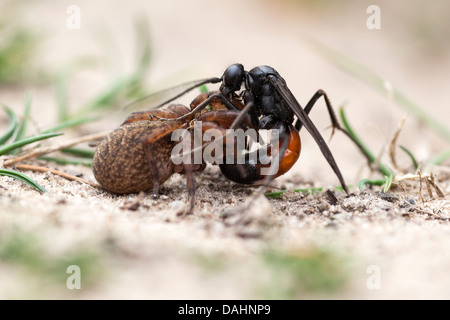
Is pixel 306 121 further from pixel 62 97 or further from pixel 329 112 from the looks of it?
pixel 62 97

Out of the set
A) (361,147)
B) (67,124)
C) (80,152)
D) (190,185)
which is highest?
(67,124)

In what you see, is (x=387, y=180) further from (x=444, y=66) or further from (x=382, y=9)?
(x=382, y=9)

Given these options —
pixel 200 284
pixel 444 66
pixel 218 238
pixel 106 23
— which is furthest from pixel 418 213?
pixel 106 23

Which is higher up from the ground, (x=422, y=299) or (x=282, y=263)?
(x=282, y=263)

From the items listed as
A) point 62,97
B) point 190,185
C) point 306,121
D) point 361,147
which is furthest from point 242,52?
point 190,185

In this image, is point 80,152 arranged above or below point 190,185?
above

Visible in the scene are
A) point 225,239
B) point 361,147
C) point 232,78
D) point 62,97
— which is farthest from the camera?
point 62,97

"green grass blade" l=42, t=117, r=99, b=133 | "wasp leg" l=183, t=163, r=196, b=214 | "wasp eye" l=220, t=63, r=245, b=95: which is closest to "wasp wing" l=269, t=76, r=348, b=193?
"wasp eye" l=220, t=63, r=245, b=95

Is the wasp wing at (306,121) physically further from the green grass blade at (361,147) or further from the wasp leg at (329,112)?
the green grass blade at (361,147)
